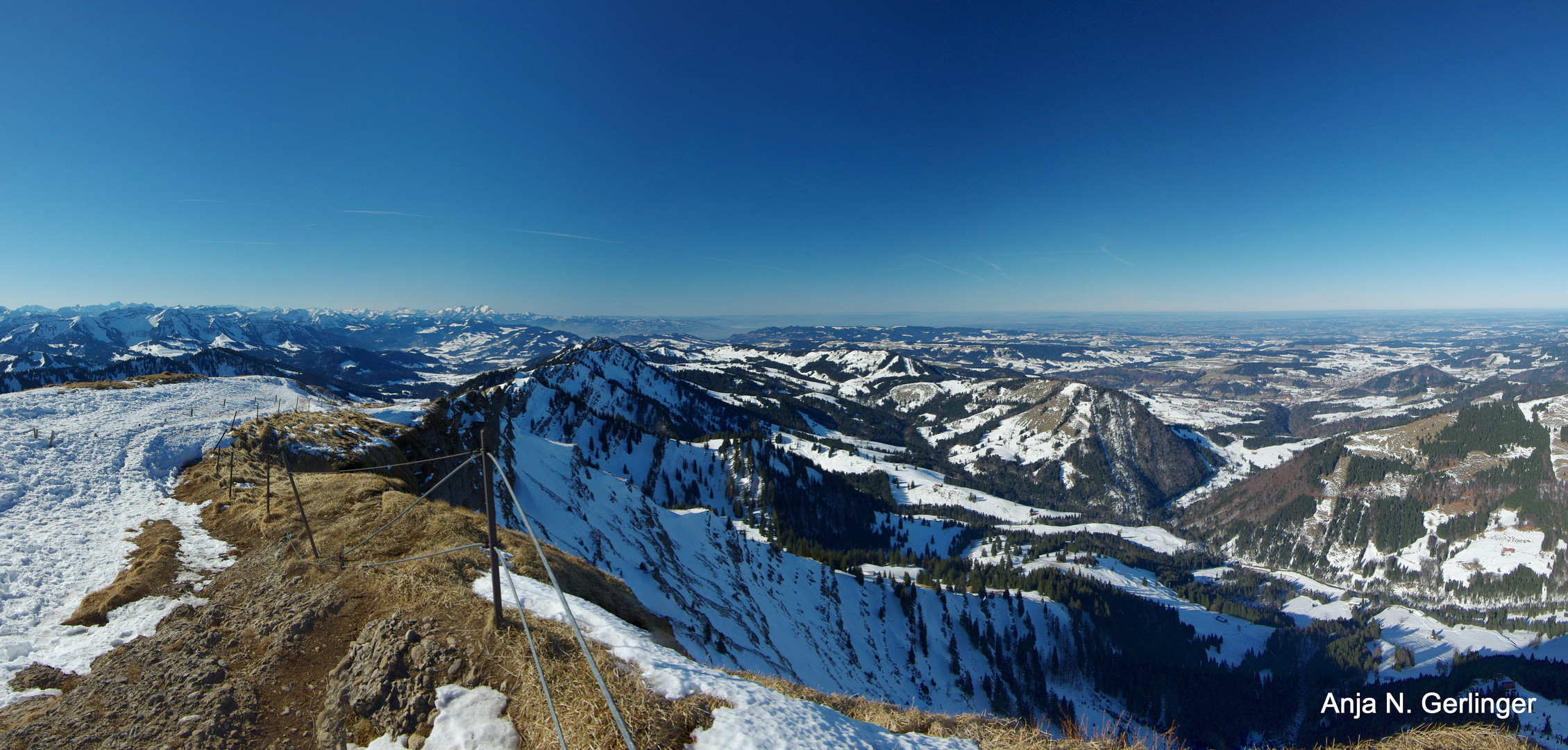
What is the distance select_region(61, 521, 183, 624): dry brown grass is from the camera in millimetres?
14109

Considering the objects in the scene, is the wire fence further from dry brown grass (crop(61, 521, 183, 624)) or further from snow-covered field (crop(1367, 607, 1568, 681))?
snow-covered field (crop(1367, 607, 1568, 681))

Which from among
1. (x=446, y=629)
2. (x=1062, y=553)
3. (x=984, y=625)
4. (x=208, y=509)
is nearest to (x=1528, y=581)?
(x=1062, y=553)

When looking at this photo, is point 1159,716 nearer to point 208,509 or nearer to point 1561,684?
point 1561,684

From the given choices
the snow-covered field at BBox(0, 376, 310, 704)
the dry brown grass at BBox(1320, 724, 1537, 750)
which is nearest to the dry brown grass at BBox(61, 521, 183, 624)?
the snow-covered field at BBox(0, 376, 310, 704)

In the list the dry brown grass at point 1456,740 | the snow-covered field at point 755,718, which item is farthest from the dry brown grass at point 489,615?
the snow-covered field at point 755,718

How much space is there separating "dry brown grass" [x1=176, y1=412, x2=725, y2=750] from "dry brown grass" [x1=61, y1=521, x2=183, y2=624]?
161 cm

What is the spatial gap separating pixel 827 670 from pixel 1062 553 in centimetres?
13437

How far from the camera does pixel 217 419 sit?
32969 millimetres

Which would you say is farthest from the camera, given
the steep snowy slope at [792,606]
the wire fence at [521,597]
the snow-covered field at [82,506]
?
the steep snowy slope at [792,606]

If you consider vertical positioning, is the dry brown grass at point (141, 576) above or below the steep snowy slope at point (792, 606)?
above

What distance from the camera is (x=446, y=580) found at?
14.0m

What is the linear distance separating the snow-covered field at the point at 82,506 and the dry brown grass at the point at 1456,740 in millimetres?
29128

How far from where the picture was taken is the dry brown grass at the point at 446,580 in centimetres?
873

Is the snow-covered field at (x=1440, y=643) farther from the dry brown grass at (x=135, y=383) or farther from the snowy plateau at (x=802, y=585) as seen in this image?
the dry brown grass at (x=135, y=383)
